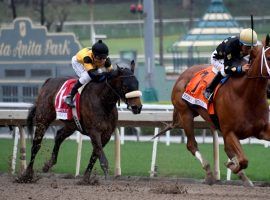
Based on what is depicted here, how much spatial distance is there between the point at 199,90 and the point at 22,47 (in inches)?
385

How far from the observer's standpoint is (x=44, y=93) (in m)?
11.4

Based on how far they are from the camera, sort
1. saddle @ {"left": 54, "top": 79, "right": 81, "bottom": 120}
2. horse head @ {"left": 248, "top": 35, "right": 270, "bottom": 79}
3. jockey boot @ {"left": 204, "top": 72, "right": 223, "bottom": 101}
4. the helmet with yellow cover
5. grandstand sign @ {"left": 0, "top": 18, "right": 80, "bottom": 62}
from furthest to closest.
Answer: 1. grandstand sign @ {"left": 0, "top": 18, "right": 80, "bottom": 62}
2. saddle @ {"left": 54, "top": 79, "right": 81, "bottom": 120}
3. jockey boot @ {"left": 204, "top": 72, "right": 223, "bottom": 101}
4. the helmet with yellow cover
5. horse head @ {"left": 248, "top": 35, "right": 270, "bottom": 79}

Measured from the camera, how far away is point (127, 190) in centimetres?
982

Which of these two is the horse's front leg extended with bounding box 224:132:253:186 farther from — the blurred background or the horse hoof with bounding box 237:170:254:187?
the blurred background

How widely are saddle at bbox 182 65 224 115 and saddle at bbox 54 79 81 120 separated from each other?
1.24 metres

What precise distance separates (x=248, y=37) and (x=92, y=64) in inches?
79.3

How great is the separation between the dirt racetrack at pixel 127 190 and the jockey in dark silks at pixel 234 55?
105 centimetres

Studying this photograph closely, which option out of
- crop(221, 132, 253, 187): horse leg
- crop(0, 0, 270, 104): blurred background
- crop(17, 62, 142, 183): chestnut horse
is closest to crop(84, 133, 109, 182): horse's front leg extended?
crop(17, 62, 142, 183): chestnut horse

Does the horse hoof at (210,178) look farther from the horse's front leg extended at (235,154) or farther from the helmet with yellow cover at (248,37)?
the helmet with yellow cover at (248,37)

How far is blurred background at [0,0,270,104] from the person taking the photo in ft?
63.2

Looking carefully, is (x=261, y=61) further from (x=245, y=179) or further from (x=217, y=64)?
(x=245, y=179)

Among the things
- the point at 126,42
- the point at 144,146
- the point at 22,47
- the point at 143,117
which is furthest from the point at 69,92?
the point at 126,42

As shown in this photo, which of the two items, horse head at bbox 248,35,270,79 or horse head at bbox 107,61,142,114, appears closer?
horse head at bbox 248,35,270,79

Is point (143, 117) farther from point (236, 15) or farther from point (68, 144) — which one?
point (236, 15)
